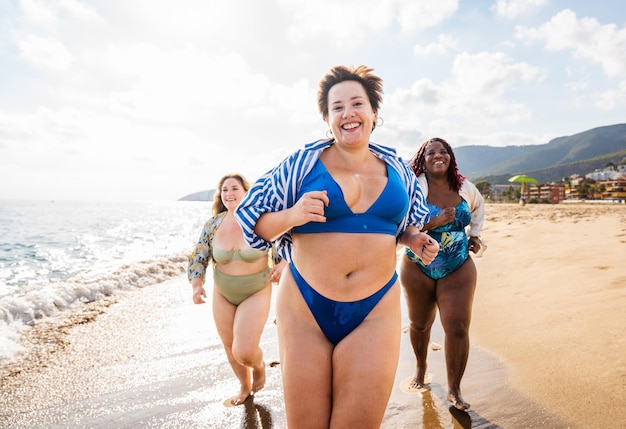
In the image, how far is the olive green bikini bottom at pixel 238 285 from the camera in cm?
405

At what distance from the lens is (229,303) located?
4109 millimetres

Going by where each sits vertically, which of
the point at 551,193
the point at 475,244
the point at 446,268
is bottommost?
the point at 551,193

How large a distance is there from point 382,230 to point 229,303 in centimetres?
255

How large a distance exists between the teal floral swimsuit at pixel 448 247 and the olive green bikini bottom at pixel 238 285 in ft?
5.34

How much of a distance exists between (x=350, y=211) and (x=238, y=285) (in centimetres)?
239

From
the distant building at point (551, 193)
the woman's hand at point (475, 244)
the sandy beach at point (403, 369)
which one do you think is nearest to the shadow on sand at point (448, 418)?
the sandy beach at point (403, 369)

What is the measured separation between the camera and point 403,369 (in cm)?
452

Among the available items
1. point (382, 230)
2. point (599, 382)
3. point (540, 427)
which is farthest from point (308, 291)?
point (599, 382)

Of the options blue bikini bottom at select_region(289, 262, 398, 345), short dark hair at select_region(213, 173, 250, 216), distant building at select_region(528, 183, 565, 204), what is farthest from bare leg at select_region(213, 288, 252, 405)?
distant building at select_region(528, 183, 565, 204)

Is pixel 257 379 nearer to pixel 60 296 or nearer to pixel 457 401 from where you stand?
pixel 457 401

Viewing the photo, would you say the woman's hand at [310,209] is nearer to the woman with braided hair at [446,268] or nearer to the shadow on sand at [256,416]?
the woman with braided hair at [446,268]

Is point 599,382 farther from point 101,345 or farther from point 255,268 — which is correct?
point 101,345

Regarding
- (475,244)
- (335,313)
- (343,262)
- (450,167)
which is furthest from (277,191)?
(475,244)

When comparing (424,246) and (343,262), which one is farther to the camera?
(424,246)
